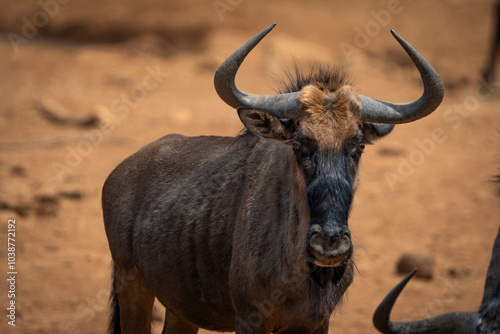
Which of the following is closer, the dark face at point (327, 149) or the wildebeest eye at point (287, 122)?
the dark face at point (327, 149)

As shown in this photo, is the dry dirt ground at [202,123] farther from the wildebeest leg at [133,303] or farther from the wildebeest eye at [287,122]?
the wildebeest leg at [133,303]

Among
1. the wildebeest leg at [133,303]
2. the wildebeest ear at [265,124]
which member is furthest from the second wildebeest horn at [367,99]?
the wildebeest leg at [133,303]

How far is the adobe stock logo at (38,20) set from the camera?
27422 mm

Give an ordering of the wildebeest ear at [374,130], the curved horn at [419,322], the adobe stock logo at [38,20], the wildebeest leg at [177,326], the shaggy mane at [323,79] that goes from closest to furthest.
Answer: the wildebeest ear at [374,130] → the shaggy mane at [323,79] → the curved horn at [419,322] → the wildebeest leg at [177,326] → the adobe stock logo at [38,20]

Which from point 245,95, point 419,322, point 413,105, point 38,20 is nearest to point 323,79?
point 245,95

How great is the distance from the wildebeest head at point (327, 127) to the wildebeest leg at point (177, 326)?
2.66 meters

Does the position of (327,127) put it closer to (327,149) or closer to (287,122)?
(327,149)

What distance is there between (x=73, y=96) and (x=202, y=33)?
25.9 feet

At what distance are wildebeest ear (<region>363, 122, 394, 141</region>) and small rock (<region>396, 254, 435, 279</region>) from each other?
676 centimetres

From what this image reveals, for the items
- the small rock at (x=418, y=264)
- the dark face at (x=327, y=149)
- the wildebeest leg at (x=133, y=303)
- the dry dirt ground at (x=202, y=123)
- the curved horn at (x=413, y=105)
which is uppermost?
the curved horn at (x=413, y=105)

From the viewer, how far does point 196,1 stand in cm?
2858

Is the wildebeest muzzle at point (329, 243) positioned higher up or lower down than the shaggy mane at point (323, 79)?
lower down

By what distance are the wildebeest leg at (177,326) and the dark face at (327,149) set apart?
265cm

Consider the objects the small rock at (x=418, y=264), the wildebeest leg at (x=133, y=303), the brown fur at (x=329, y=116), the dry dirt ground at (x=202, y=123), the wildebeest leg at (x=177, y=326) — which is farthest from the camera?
the small rock at (x=418, y=264)
